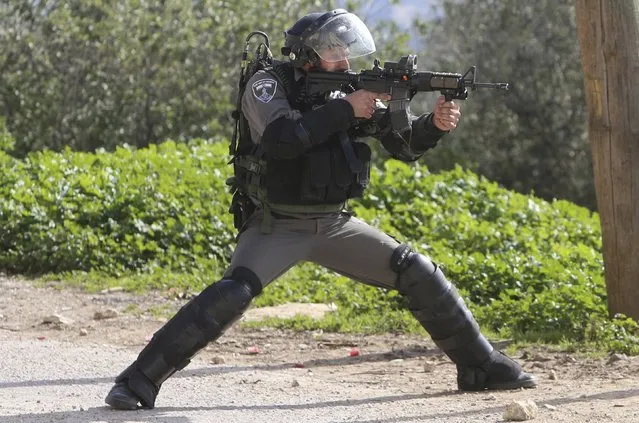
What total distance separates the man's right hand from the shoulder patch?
0.32m

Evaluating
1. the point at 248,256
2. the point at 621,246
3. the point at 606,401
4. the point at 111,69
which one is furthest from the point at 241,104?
the point at 111,69

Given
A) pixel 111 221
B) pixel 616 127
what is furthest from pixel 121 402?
pixel 111 221

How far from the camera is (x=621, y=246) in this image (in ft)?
25.3

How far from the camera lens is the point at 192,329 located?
5828 mm

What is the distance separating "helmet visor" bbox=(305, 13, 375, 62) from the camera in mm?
6023

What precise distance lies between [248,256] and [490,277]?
3.45 m

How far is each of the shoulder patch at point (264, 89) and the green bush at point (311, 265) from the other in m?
2.79

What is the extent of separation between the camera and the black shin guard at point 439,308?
6.13 metres

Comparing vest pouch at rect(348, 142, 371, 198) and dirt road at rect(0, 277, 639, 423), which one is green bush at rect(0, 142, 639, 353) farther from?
vest pouch at rect(348, 142, 371, 198)

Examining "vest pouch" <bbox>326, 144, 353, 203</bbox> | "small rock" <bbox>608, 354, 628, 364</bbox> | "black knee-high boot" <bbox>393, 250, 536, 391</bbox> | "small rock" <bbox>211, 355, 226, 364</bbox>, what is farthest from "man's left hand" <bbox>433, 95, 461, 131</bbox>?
"small rock" <bbox>211, 355, 226, 364</bbox>

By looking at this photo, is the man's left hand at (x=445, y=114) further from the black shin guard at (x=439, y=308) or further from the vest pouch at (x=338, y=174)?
the black shin guard at (x=439, y=308)

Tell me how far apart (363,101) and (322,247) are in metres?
0.71

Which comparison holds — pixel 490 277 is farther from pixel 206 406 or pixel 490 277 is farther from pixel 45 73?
pixel 45 73

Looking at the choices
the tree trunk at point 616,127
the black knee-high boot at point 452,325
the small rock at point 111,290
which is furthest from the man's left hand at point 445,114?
the small rock at point 111,290
